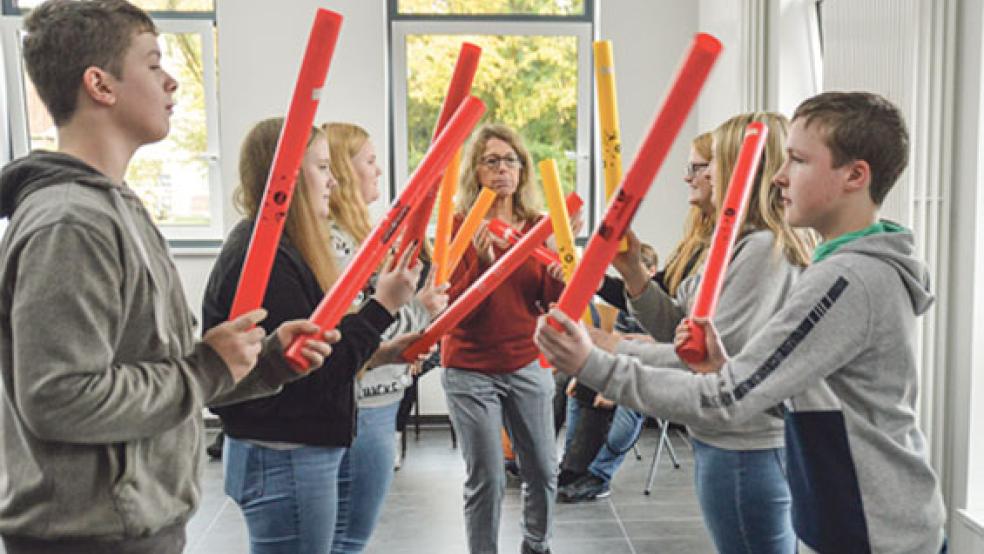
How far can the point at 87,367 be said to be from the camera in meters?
1.05

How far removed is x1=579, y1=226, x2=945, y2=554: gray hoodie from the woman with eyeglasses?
136 centimetres

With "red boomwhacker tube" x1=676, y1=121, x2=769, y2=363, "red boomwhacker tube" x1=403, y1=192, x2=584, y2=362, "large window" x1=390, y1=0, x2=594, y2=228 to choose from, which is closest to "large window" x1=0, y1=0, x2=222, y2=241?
→ "large window" x1=390, y1=0, x2=594, y2=228

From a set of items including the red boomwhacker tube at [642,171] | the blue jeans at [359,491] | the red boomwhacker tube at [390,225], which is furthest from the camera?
the blue jeans at [359,491]

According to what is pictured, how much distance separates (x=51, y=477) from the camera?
43.4 inches

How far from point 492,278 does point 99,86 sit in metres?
0.81

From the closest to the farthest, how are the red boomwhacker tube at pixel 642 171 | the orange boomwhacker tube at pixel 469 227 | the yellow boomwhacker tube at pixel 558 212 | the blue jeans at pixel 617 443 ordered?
the red boomwhacker tube at pixel 642 171 < the yellow boomwhacker tube at pixel 558 212 < the orange boomwhacker tube at pixel 469 227 < the blue jeans at pixel 617 443

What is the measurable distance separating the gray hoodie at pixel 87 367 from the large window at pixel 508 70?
4.30m

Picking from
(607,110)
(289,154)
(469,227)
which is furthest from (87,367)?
(469,227)

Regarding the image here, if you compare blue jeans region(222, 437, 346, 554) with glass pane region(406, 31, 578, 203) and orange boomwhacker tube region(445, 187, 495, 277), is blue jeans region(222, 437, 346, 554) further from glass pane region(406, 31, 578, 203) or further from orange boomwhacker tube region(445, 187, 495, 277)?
glass pane region(406, 31, 578, 203)

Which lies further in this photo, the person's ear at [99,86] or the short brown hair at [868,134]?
the short brown hair at [868,134]

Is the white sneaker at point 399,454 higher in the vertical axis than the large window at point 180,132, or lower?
lower

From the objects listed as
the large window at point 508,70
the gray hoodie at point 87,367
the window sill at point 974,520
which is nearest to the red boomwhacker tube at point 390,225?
the gray hoodie at point 87,367

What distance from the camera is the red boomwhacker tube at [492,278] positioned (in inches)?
66.7

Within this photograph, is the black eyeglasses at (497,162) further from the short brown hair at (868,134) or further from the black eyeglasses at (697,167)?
the short brown hair at (868,134)
